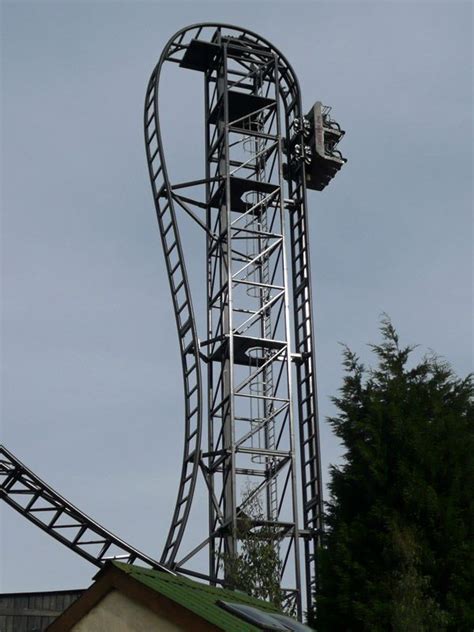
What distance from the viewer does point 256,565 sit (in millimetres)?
23828

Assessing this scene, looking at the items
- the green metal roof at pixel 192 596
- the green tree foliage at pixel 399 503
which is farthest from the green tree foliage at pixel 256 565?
the green metal roof at pixel 192 596

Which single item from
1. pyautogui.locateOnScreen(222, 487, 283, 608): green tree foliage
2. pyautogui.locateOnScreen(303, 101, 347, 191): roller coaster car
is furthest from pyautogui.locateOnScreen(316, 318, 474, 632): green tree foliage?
pyautogui.locateOnScreen(303, 101, 347, 191): roller coaster car

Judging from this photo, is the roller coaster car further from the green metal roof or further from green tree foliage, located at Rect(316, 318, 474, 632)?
the green metal roof

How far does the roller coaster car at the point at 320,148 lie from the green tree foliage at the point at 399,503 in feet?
42.6

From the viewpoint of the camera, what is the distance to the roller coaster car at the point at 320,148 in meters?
32.7

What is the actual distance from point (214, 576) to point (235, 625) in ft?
47.4

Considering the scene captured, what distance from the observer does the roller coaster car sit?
32.7m

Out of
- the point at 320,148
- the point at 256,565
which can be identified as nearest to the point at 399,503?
the point at 256,565

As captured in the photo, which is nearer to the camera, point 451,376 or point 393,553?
point 393,553

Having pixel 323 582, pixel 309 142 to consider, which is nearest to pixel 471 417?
pixel 323 582

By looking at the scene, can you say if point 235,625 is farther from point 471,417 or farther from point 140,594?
point 471,417

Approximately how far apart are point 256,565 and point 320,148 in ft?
44.9

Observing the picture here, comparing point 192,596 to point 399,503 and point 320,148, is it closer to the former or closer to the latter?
point 399,503

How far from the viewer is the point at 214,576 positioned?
26.1 meters
